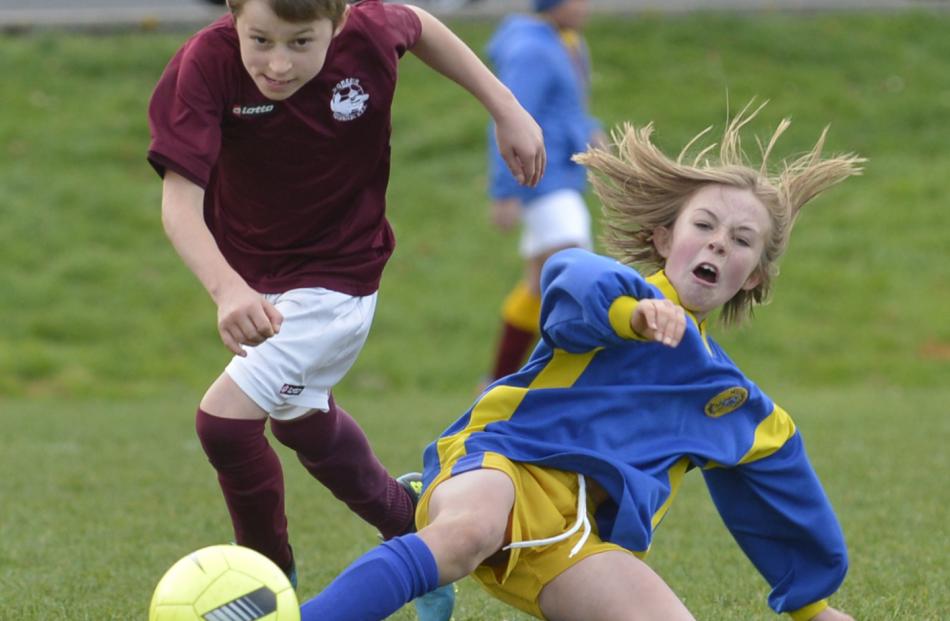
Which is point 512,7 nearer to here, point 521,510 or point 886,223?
point 886,223

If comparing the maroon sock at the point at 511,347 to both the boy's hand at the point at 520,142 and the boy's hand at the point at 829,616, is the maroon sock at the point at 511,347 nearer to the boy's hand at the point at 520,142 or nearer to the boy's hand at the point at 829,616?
the boy's hand at the point at 520,142

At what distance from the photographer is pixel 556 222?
7828 mm

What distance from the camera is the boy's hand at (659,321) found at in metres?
2.81

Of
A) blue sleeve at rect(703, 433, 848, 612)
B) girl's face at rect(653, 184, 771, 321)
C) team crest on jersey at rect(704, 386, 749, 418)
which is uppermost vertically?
girl's face at rect(653, 184, 771, 321)

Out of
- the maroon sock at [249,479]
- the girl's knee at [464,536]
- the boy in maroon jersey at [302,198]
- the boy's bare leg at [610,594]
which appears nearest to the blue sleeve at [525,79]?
the boy in maroon jersey at [302,198]

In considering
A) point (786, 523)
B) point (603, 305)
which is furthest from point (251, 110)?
point (786, 523)

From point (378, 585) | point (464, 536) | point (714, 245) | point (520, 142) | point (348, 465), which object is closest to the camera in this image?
point (378, 585)

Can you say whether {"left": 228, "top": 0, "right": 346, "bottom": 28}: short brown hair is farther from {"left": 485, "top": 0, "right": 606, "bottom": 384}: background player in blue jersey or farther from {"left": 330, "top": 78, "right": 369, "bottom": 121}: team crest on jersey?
{"left": 485, "top": 0, "right": 606, "bottom": 384}: background player in blue jersey

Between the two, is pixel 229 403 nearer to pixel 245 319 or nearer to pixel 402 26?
pixel 245 319

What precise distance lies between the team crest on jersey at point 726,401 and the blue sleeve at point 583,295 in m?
0.30

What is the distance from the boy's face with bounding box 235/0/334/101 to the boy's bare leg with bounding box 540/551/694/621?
1.17 m

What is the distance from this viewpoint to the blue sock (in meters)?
2.73

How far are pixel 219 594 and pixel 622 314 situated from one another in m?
0.90

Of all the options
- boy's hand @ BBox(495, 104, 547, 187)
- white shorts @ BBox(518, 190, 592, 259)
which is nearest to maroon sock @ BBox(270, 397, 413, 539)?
boy's hand @ BBox(495, 104, 547, 187)
